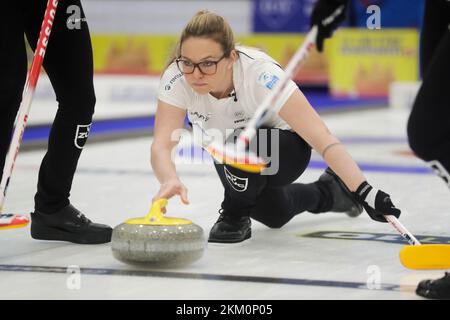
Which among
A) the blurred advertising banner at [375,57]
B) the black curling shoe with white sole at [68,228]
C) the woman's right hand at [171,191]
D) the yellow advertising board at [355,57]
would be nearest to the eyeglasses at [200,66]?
the woman's right hand at [171,191]

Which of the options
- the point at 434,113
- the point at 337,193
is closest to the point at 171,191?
the point at 434,113

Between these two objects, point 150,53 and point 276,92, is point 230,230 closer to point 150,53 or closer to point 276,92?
point 276,92

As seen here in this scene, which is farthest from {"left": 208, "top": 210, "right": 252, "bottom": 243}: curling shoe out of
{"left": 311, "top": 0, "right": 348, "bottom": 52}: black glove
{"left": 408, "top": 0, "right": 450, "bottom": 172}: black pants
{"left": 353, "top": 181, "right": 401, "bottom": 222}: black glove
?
{"left": 408, "top": 0, "right": 450, "bottom": 172}: black pants

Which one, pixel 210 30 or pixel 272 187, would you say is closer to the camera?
pixel 210 30

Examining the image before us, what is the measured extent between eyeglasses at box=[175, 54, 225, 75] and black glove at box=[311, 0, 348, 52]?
39cm

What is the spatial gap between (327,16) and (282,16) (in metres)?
9.48

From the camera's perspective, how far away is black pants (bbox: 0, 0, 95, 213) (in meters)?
2.98

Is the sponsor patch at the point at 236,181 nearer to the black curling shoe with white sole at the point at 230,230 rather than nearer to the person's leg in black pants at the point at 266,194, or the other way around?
the person's leg in black pants at the point at 266,194

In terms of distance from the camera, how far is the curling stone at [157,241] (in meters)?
2.72

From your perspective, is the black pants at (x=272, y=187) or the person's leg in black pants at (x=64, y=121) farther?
the black pants at (x=272, y=187)

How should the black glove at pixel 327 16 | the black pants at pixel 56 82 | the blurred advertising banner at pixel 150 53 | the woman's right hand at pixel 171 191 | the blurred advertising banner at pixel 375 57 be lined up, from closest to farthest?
the black glove at pixel 327 16, the woman's right hand at pixel 171 191, the black pants at pixel 56 82, the blurred advertising banner at pixel 375 57, the blurred advertising banner at pixel 150 53

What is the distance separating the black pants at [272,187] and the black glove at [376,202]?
503 mm

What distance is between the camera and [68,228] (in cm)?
330
